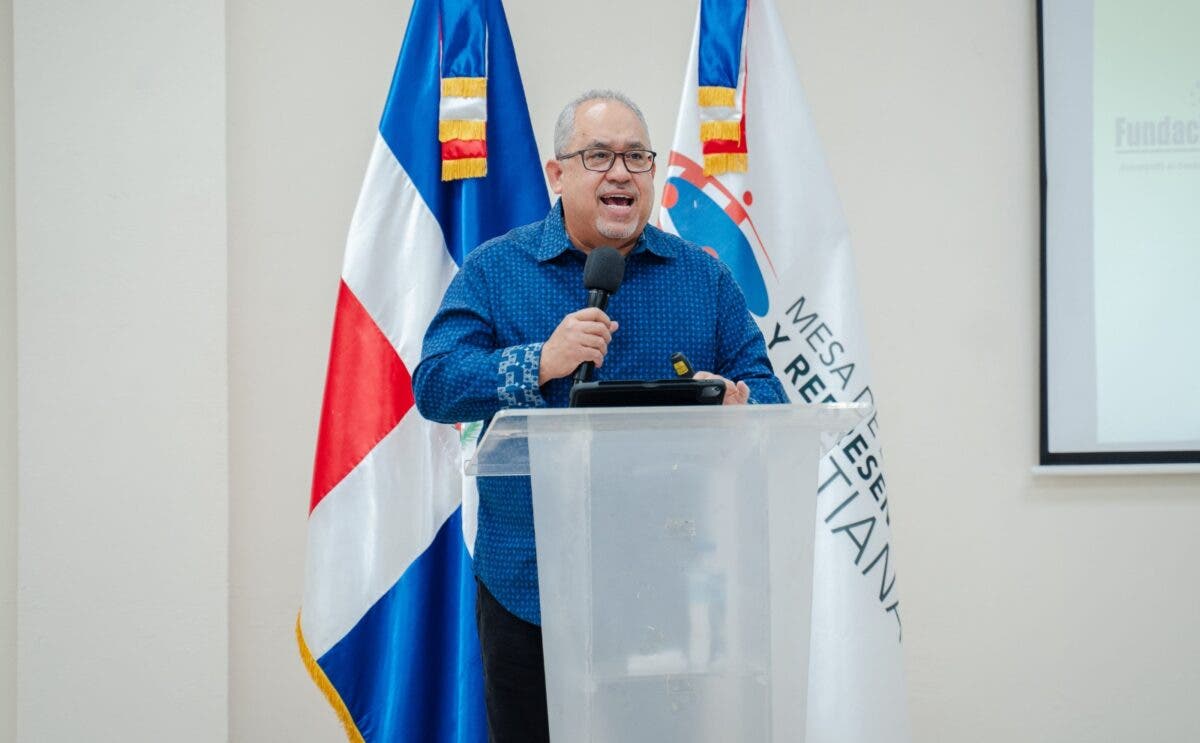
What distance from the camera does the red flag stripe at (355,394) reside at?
7.71 ft

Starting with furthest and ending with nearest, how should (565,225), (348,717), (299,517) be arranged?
1. (299,517)
2. (348,717)
3. (565,225)

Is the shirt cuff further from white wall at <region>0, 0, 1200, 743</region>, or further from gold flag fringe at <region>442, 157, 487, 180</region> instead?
white wall at <region>0, 0, 1200, 743</region>

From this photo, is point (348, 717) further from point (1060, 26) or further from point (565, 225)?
point (1060, 26)

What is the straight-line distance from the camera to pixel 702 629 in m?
1.23

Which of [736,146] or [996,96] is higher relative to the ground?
[996,96]

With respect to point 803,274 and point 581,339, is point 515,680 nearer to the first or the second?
point 581,339

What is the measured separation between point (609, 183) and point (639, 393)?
0.58m

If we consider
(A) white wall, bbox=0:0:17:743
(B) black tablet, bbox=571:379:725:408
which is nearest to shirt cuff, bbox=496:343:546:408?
(B) black tablet, bbox=571:379:725:408

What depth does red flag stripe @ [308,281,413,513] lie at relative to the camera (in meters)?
2.35

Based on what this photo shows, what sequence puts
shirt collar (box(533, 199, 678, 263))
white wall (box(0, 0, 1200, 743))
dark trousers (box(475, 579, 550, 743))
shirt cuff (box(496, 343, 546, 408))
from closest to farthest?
shirt cuff (box(496, 343, 546, 408))
dark trousers (box(475, 579, 550, 743))
shirt collar (box(533, 199, 678, 263))
white wall (box(0, 0, 1200, 743))

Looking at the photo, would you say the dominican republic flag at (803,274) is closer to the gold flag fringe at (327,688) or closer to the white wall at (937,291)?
the white wall at (937,291)

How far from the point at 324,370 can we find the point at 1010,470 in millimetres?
1905

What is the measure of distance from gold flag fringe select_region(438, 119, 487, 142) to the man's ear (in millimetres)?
572

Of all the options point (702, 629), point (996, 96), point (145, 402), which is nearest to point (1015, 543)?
point (996, 96)
